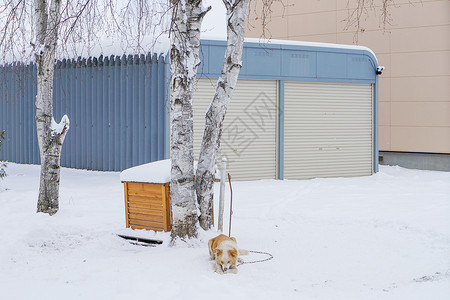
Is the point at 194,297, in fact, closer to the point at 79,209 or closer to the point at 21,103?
the point at 79,209

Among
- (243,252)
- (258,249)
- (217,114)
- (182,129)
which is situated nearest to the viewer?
(243,252)

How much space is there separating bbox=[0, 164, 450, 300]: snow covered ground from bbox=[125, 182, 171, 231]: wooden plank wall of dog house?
0.25 meters

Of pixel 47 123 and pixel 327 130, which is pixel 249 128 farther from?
pixel 47 123

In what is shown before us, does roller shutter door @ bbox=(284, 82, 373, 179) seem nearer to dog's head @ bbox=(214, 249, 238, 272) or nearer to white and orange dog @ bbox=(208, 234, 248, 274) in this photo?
white and orange dog @ bbox=(208, 234, 248, 274)

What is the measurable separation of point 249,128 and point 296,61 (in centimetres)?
236

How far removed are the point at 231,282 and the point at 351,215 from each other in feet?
14.9

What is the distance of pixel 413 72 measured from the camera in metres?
16.9

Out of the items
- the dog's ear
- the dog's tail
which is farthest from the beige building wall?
the dog's ear

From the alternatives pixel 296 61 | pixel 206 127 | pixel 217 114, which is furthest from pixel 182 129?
pixel 296 61

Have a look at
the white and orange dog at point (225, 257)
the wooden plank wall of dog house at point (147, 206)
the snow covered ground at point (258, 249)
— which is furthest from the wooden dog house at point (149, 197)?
the white and orange dog at point (225, 257)

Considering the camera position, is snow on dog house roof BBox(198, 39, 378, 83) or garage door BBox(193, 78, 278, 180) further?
garage door BBox(193, 78, 278, 180)

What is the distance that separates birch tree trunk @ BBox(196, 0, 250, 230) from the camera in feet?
21.8

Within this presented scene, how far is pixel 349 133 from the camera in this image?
48.0ft

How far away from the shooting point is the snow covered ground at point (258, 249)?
4898 mm
